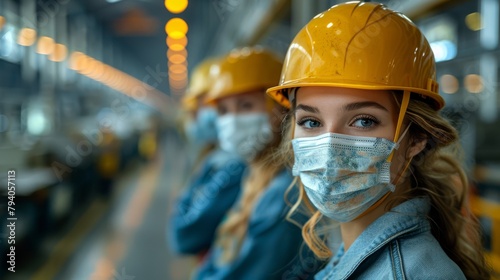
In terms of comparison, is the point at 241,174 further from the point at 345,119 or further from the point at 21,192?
the point at 21,192

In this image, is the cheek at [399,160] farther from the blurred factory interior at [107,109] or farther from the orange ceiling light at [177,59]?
the orange ceiling light at [177,59]

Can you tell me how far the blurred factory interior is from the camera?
3.58 metres

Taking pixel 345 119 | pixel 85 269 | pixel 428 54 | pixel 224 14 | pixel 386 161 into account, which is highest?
pixel 224 14

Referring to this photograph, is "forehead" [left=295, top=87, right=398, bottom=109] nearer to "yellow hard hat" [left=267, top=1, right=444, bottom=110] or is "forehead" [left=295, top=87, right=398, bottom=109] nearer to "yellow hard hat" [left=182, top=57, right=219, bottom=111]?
"yellow hard hat" [left=267, top=1, right=444, bottom=110]

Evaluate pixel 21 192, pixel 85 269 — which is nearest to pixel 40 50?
pixel 21 192

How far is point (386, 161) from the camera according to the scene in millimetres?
1044

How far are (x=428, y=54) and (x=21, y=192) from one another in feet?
13.8

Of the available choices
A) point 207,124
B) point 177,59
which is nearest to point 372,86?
point 207,124

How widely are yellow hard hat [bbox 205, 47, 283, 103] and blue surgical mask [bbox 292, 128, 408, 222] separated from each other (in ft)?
4.03

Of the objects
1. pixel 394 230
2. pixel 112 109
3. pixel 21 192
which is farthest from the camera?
pixel 112 109

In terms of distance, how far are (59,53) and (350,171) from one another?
7096mm

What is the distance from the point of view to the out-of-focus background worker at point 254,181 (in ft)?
5.42

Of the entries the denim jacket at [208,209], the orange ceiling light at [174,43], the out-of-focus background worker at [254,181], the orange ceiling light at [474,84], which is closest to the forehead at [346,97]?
the out-of-focus background worker at [254,181]

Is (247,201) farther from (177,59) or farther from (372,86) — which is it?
(177,59)
